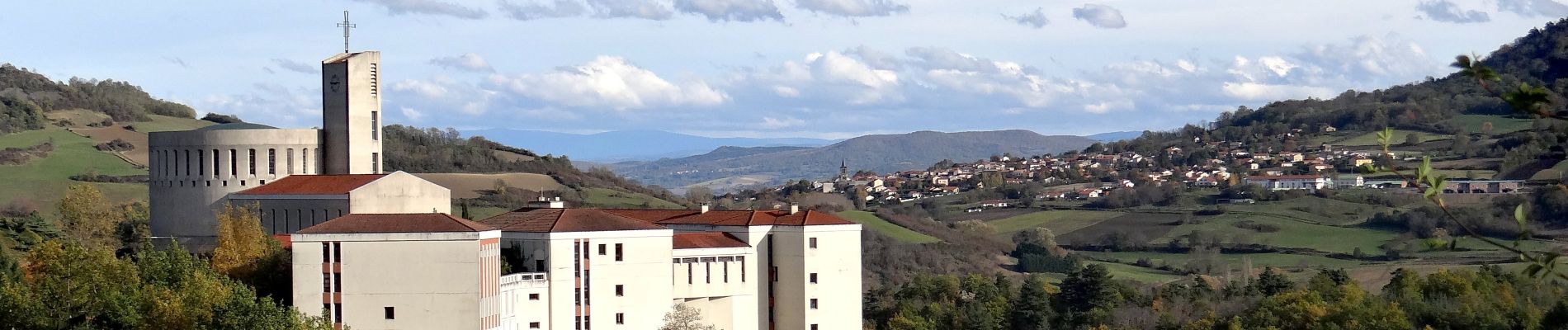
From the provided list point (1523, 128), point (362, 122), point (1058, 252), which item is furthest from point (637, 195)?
point (1523, 128)

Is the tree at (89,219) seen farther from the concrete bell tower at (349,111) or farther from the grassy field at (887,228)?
the grassy field at (887,228)

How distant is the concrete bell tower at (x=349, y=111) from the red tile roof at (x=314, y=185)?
3226 mm

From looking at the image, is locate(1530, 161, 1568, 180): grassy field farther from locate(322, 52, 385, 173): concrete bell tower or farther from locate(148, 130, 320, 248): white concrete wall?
locate(148, 130, 320, 248): white concrete wall

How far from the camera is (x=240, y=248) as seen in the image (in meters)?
61.1

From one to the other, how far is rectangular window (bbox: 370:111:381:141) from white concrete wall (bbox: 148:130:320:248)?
2202 mm

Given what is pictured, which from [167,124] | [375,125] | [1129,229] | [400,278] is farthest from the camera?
[1129,229]

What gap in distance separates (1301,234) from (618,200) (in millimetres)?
→ 53916

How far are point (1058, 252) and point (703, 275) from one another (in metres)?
83.5

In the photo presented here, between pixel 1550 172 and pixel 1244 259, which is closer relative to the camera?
pixel 1244 259

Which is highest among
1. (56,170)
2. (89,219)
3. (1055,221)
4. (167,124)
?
(167,124)

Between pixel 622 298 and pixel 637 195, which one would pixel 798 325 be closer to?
pixel 622 298

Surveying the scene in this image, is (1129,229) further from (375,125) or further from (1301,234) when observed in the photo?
(375,125)

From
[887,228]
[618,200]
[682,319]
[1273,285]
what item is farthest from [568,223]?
[887,228]

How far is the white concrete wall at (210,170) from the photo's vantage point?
72875mm
